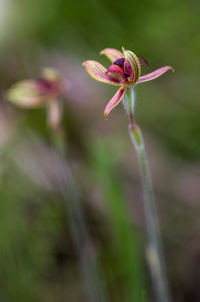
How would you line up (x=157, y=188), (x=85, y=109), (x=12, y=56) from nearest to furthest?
(x=157, y=188)
(x=85, y=109)
(x=12, y=56)

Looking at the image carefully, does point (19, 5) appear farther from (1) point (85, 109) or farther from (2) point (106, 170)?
(2) point (106, 170)

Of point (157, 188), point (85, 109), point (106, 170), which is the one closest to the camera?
point (106, 170)

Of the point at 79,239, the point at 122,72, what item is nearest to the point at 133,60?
the point at 122,72

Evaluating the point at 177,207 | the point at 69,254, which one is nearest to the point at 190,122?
the point at 177,207

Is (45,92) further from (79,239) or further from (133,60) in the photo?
(79,239)

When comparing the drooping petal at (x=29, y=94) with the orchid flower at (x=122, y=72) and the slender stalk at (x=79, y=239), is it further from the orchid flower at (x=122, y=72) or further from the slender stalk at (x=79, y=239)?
the orchid flower at (x=122, y=72)

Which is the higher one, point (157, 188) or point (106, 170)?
point (106, 170)

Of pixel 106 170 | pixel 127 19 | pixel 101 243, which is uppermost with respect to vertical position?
pixel 127 19
